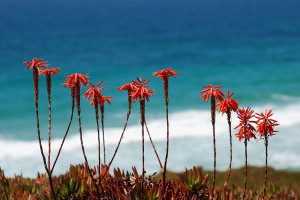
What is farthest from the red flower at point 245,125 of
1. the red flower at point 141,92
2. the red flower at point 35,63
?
the red flower at point 35,63

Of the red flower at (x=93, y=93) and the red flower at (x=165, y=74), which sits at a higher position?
the red flower at (x=165, y=74)

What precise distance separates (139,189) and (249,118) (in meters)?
1.83

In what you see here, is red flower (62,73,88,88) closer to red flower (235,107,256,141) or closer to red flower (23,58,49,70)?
red flower (23,58,49,70)

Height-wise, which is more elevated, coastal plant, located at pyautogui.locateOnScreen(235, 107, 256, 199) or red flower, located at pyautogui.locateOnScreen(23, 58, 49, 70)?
red flower, located at pyautogui.locateOnScreen(23, 58, 49, 70)

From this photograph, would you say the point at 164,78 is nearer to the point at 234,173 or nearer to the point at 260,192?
the point at 260,192

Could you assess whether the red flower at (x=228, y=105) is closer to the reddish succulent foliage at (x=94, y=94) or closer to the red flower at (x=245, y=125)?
the red flower at (x=245, y=125)

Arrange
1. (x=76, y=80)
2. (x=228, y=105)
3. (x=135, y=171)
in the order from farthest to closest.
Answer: (x=135, y=171) → (x=228, y=105) → (x=76, y=80)

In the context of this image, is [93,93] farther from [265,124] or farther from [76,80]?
[265,124]

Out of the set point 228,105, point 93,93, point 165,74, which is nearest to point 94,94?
point 93,93

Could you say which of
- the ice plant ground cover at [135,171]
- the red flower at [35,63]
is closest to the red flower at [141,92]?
the ice plant ground cover at [135,171]

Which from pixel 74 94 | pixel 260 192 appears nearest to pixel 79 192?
pixel 74 94

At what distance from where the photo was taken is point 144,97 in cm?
865

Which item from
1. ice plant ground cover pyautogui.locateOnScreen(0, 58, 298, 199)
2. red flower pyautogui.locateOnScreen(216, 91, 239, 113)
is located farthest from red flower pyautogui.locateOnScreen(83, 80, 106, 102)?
red flower pyautogui.locateOnScreen(216, 91, 239, 113)

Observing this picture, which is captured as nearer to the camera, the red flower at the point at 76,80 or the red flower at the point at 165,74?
the red flower at the point at 76,80
